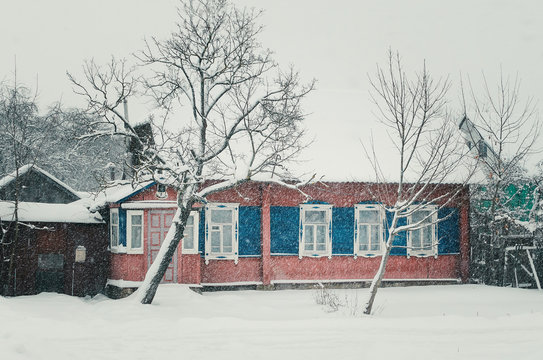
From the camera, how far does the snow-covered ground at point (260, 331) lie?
8750mm

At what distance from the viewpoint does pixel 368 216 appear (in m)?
19.3

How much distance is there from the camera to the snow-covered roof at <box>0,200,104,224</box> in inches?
666

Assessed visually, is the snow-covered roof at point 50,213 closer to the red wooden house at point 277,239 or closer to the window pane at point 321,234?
the red wooden house at point 277,239

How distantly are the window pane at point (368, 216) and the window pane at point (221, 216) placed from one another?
173 inches

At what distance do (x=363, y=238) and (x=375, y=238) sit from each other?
0.42 metres

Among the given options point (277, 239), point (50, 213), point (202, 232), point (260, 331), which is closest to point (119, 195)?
point (50, 213)

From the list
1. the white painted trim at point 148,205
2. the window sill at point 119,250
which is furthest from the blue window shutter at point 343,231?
the window sill at point 119,250

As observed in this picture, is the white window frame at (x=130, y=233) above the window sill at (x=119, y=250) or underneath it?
above

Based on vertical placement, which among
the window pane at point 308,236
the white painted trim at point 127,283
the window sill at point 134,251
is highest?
the window pane at point 308,236

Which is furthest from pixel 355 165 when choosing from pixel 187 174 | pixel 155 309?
pixel 155 309

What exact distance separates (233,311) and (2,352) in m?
6.86

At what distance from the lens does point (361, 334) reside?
10133mm

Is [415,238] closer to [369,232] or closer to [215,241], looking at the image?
[369,232]

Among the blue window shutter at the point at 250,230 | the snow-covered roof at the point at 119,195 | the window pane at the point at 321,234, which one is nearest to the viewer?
the snow-covered roof at the point at 119,195
